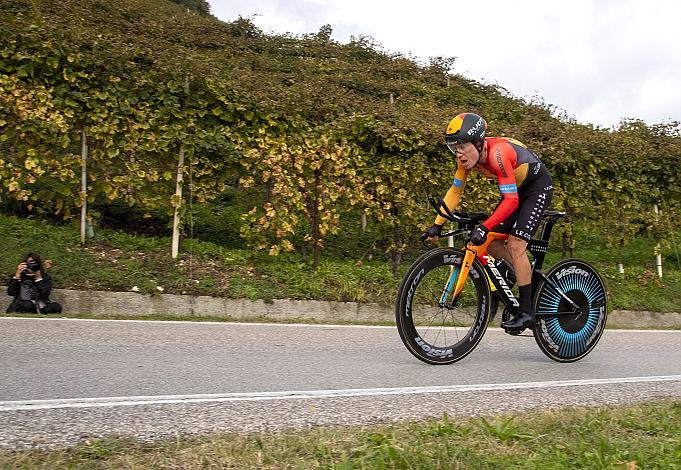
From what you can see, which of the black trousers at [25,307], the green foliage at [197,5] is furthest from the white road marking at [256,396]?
the green foliage at [197,5]

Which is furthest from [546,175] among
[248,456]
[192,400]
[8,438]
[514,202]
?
[8,438]

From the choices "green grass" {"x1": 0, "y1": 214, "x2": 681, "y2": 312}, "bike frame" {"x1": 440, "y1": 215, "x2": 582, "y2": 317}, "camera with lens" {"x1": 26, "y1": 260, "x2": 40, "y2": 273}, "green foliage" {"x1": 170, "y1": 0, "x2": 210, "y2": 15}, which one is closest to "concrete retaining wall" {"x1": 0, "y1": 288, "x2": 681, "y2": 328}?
"green grass" {"x1": 0, "y1": 214, "x2": 681, "y2": 312}

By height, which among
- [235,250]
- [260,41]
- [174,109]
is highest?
[260,41]

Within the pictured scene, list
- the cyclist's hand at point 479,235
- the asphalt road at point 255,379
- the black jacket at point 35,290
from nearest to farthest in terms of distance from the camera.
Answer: the asphalt road at point 255,379 → the cyclist's hand at point 479,235 → the black jacket at point 35,290

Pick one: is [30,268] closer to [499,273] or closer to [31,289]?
[31,289]

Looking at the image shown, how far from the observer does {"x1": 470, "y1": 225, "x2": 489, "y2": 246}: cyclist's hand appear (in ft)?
17.1

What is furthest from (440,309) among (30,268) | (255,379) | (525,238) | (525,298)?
(30,268)

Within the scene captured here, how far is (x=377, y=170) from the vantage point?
1067cm

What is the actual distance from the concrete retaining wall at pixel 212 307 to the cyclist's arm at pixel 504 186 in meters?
3.89

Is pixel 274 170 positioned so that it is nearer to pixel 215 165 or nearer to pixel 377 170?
pixel 215 165

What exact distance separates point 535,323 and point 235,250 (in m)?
5.70

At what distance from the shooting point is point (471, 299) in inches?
217

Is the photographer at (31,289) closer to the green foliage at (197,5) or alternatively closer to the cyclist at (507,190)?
the cyclist at (507,190)

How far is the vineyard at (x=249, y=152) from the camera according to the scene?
9164mm
